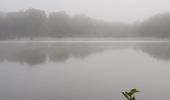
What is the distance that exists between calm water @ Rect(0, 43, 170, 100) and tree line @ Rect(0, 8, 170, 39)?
2.16 ft

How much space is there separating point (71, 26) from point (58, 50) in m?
1.79

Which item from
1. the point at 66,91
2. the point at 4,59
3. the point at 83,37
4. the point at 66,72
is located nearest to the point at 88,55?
the point at 83,37

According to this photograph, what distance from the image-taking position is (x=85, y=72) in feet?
15.5

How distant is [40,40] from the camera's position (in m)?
6.62

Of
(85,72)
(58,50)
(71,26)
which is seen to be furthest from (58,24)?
(85,72)

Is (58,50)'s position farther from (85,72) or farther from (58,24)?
(85,72)

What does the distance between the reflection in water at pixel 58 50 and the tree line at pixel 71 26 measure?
0.62 m

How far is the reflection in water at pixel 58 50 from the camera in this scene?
6.14 meters

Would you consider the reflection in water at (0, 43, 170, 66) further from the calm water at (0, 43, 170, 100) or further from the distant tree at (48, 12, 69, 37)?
the distant tree at (48, 12, 69, 37)

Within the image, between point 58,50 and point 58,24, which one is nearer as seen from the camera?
point 58,24

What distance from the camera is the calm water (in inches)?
133

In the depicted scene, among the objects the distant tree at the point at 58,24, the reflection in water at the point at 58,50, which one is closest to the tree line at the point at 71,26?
the distant tree at the point at 58,24

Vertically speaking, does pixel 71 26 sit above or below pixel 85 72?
above

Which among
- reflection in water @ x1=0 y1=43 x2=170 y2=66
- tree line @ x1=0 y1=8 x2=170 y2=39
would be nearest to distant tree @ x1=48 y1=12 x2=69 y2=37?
tree line @ x1=0 y1=8 x2=170 y2=39
